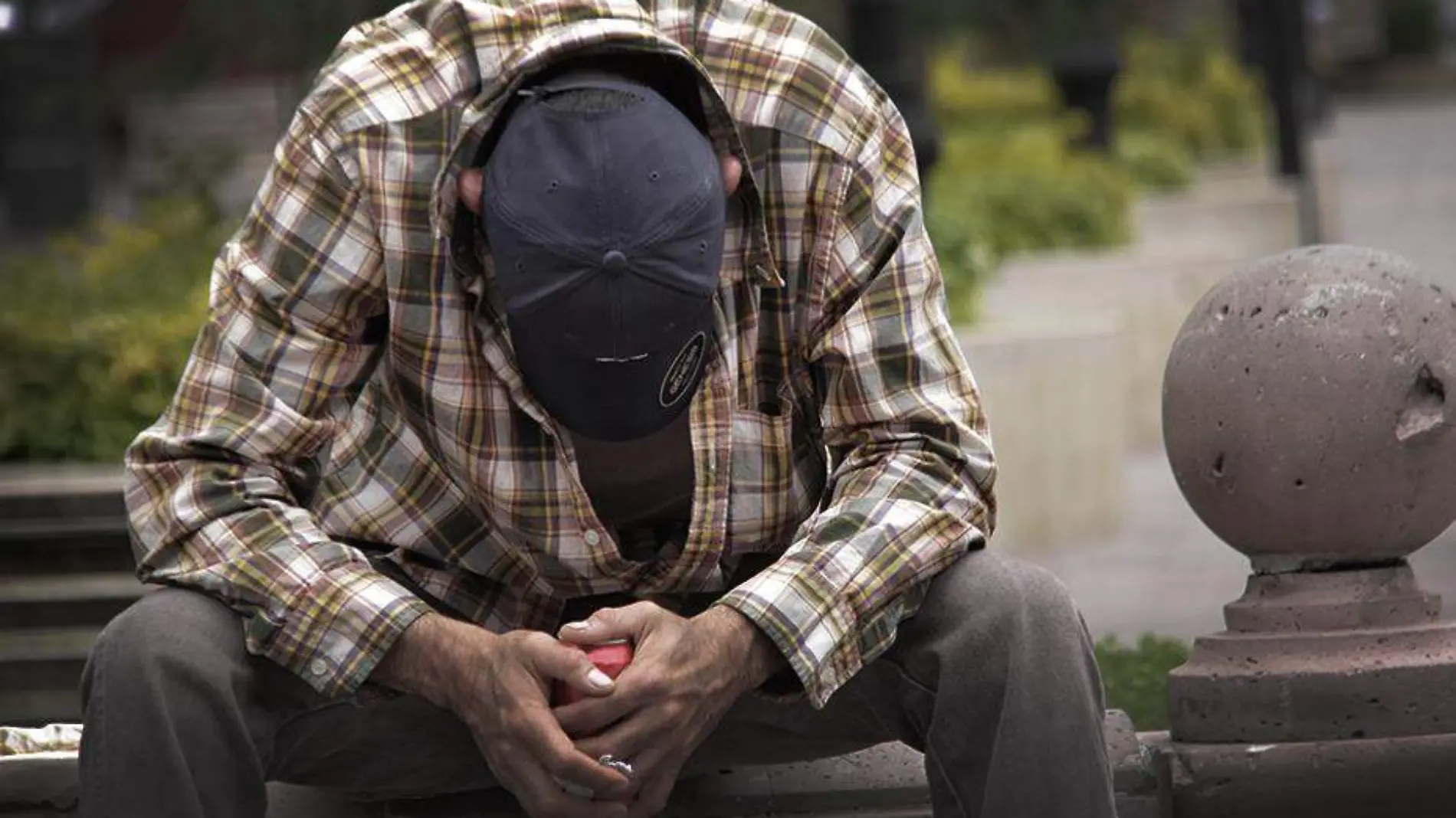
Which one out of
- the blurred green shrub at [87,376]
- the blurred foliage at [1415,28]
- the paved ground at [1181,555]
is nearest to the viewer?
the blurred green shrub at [87,376]

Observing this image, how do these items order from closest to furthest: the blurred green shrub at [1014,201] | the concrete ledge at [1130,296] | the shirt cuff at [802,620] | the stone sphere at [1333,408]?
the shirt cuff at [802,620] < the stone sphere at [1333,408] < the blurred green shrub at [1014,201] < the concrete ledge at [1130,296]

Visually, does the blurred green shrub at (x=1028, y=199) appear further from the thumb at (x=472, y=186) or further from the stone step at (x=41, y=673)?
the thumb at (x=472, y=186)

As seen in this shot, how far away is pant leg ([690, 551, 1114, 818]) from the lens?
312 centimetres

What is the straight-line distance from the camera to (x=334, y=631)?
3.20m

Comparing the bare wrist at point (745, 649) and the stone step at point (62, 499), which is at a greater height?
the bare wrist at point (745, 649)

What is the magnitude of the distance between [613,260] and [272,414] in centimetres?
55

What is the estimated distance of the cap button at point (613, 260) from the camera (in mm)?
3047

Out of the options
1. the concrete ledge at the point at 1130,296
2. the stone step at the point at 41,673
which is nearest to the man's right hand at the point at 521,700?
the stone step at the point at 41,673

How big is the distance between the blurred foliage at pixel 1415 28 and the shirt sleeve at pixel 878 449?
38104mm

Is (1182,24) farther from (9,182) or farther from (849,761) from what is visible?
(849,761)

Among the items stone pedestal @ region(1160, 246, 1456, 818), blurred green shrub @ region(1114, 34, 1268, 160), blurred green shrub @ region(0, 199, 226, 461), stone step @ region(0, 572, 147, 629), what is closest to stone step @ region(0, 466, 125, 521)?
stone step @ region(0, 572, 147, 629)

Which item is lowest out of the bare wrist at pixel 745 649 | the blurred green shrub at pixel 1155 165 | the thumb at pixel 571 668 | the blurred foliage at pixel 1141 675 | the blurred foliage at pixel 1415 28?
the blurred foliage at pixel 1415 28

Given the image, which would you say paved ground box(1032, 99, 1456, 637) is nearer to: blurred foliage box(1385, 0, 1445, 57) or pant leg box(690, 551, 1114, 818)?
pant leg box(690, 551, 1114, 818)

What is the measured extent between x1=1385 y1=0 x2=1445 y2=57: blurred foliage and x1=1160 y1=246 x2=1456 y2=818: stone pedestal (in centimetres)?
3712
